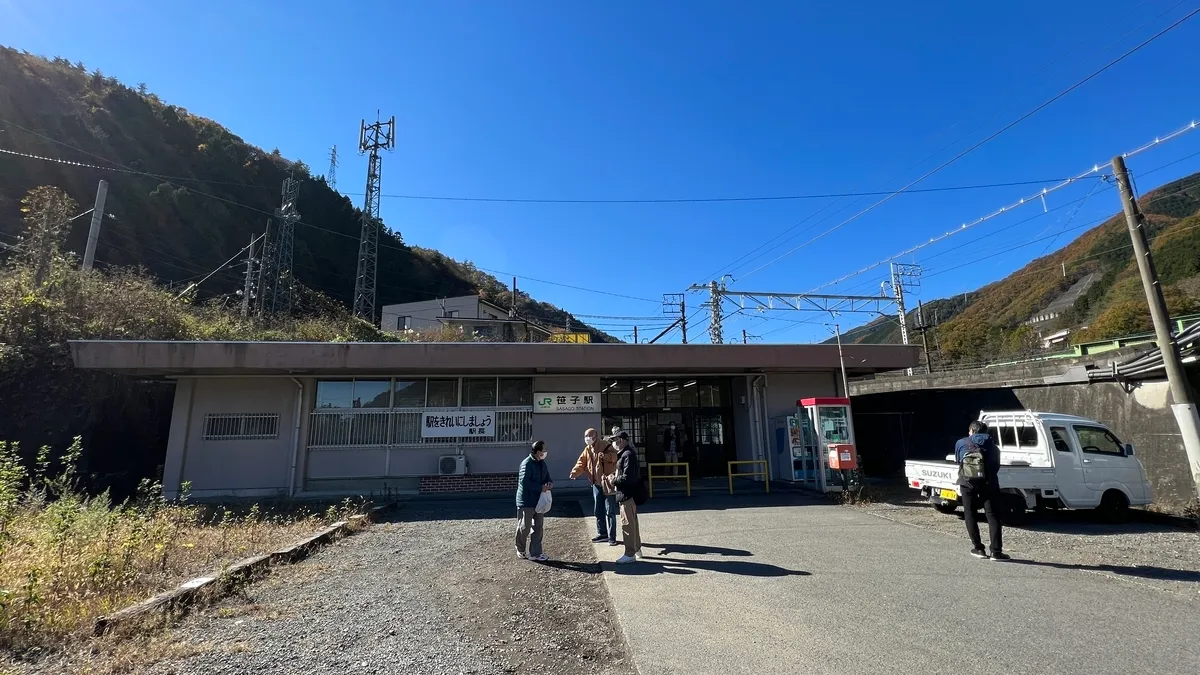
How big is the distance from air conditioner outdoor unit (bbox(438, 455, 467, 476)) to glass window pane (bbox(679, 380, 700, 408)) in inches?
259

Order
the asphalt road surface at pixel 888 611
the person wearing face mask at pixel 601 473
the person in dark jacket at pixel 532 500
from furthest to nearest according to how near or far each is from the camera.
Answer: the person wearing face mask at pixel 601 473, the person in dark jacket at pixel 532 500, the asphalt road surface at pixel 888 611

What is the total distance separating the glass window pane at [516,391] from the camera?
14.5m

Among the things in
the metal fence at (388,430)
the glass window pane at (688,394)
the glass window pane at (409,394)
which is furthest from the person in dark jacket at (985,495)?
the glass window pane at (409,394)

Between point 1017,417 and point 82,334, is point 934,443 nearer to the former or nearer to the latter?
point 1017,417

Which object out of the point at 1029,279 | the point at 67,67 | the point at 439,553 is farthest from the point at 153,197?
the point at 1029,279

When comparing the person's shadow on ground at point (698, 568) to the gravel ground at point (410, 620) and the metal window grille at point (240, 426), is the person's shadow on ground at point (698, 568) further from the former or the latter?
the metal window grille at point (240, 426)

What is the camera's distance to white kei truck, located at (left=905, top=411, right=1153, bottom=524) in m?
9.09

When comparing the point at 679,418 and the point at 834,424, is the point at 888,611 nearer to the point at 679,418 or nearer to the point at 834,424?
the point at 834,424

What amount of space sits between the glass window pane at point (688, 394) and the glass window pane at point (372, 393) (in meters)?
8.24

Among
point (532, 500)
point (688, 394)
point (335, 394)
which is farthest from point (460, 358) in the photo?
point (688, 394)

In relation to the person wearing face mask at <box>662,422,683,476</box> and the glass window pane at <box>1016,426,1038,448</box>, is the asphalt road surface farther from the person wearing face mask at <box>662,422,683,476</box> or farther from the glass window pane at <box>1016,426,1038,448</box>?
the person wearing face mask at <box>662,422,683,476</box>

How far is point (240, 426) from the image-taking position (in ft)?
44.7

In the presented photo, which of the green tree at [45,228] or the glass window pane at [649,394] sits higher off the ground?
the green tree at [45,228]

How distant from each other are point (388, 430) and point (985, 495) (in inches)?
490
